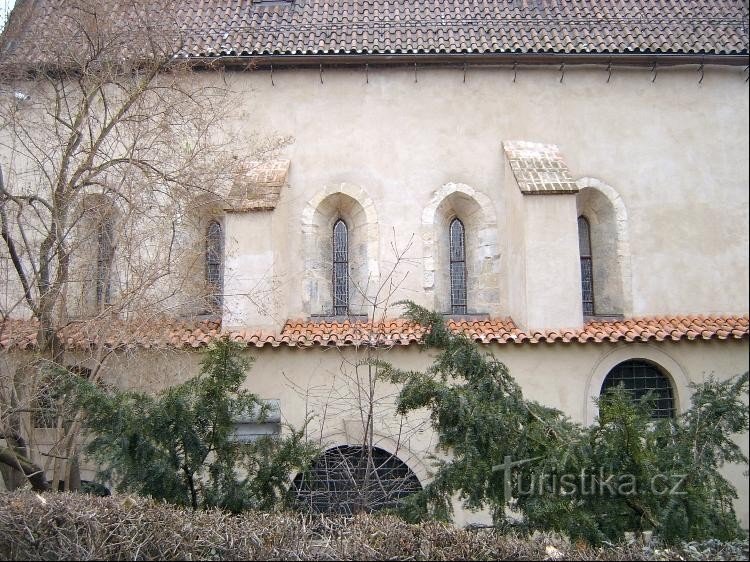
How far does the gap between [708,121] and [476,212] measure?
4.31 metres

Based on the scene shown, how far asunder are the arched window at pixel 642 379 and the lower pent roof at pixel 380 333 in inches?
24.1

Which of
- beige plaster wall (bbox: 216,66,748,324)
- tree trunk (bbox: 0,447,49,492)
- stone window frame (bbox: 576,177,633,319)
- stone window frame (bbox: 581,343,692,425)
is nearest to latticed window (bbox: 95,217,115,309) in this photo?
tree trunk (bbox: 0,447,49,492)

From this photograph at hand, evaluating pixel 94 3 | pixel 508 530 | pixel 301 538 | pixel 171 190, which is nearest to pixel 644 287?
pixel 508 530

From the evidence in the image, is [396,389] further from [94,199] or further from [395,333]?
[94,199]

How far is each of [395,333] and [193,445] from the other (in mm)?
4175

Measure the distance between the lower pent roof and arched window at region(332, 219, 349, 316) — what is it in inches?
23.4

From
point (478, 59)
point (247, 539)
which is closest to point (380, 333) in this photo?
point (247, 539)

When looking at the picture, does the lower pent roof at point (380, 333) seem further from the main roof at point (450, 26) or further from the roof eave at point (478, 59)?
the main roof at point (450, 26)

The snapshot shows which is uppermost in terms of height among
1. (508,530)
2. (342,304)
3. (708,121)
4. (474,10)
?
(474,10)

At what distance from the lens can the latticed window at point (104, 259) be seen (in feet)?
29.7

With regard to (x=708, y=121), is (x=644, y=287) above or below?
below

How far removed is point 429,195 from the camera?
11.6 meters

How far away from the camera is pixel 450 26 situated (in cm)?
1220

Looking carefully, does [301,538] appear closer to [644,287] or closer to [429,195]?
[429,195]
